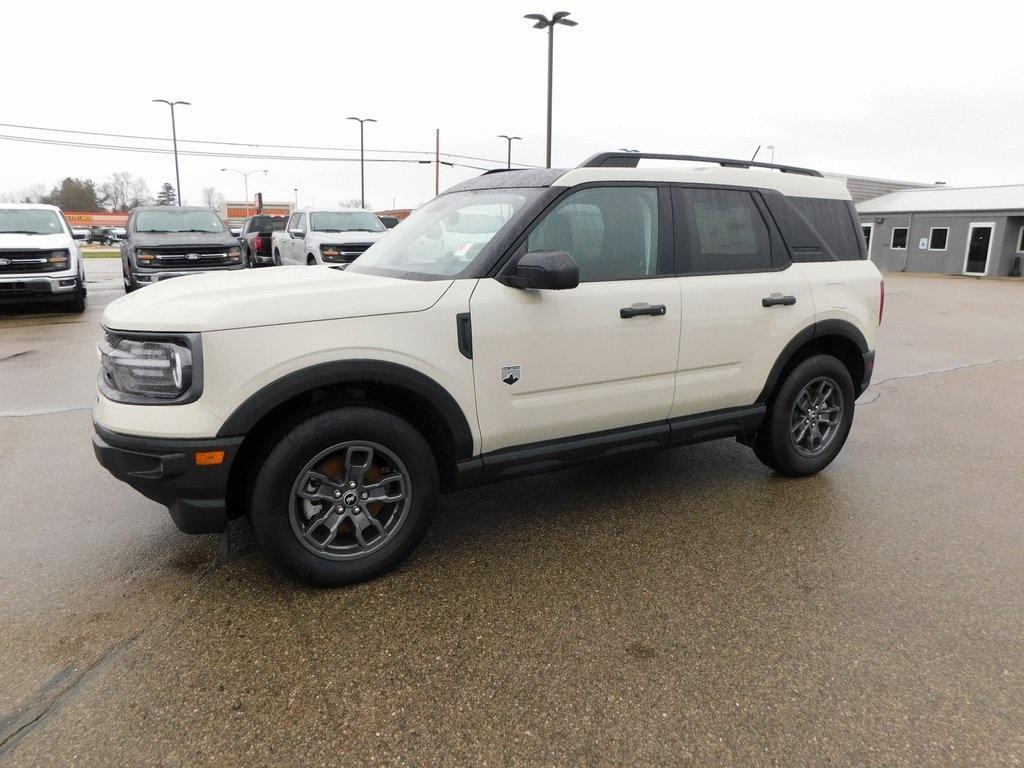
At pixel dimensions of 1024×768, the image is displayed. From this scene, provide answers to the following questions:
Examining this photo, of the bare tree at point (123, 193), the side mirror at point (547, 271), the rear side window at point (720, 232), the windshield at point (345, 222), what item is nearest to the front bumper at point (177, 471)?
the side mirror at point (547, 271)

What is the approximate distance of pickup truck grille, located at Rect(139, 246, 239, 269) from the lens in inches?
485

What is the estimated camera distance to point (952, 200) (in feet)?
101

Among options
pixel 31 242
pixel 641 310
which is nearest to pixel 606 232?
pixel 641 310

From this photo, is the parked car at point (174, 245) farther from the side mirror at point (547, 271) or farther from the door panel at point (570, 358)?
the side mirror at point (547, 271)

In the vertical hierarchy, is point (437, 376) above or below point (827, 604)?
above

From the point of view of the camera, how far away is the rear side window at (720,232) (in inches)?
149

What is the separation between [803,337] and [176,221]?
41.9 feet

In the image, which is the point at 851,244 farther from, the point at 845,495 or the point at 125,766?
the point at 125,766

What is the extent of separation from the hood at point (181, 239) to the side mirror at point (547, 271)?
11.3 m

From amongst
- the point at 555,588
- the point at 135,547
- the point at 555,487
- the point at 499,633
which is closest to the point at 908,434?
the point at 555,487

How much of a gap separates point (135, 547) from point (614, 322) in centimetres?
263

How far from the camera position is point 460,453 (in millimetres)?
3238

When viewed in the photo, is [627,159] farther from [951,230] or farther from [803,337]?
[951,230]

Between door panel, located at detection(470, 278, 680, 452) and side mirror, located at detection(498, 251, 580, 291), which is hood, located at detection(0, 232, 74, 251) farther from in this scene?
side mirror, located at detection(498, 251, 580, 291)
